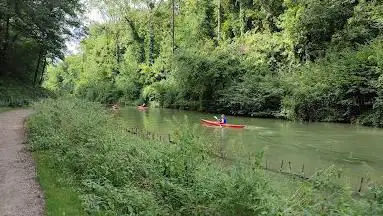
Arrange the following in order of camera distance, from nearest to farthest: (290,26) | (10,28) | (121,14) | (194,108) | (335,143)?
(335,143)
(290,26)
(10,28)
(194,108)
(121,14)

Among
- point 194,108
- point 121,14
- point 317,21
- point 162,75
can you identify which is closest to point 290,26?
point 317,21

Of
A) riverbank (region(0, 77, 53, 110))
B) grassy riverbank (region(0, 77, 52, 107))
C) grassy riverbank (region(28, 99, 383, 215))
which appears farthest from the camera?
grassy riverbank (region(0, 77, 52, 107))

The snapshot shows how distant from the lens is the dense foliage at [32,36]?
132ft

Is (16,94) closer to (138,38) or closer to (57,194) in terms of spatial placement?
(57,194)

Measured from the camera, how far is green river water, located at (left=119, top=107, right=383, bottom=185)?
15.2m

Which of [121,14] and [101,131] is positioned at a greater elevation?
[121,14]

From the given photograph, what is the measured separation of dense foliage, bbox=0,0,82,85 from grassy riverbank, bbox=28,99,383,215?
28.9 metres

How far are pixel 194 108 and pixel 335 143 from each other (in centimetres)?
2754

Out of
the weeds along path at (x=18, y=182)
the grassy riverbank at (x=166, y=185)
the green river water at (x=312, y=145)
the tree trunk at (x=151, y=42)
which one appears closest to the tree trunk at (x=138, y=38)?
the tree trunk at (x=151, y=42)

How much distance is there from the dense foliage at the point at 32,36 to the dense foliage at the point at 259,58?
12966mm

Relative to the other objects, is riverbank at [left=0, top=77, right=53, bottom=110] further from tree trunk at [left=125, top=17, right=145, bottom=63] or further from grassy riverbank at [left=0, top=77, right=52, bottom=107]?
tree trunk at [left=125, top=17, right=145, bottom=63]

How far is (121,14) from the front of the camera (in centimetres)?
7688

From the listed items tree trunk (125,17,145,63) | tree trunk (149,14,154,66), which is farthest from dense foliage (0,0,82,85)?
tree trunk (125,17,145,63)

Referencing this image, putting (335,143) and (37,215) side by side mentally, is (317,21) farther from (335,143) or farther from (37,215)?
(37,215)
